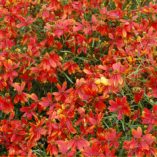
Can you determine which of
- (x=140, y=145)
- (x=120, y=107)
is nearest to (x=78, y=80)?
(x=120, y=107)

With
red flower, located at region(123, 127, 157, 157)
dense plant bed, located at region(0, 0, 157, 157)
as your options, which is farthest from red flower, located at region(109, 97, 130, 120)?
red flower, located at region(123, 127, 157, 157)

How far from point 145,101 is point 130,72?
5.9 inches

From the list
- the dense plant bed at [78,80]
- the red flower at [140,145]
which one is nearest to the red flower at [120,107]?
the dense plant bed at [78,80]

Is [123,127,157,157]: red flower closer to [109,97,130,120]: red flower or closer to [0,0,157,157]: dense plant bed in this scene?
[0,0,157,157]: dense plant bed

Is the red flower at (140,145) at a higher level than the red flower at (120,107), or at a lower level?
lower

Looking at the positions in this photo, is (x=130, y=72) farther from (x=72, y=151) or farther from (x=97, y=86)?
(x=72, y=151)

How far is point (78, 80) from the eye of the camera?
1.86 meters

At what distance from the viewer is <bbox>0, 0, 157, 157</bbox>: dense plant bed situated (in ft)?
5.67

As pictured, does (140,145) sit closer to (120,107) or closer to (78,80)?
(120,107)

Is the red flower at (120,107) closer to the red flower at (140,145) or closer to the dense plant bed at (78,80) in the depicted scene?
the dense plant bed at (78,80)

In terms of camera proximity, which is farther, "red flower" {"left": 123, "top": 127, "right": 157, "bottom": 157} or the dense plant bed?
the dense plant bed

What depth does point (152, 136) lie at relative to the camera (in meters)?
1.65

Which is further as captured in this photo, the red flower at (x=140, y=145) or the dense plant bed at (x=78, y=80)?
the dense plant bed at (x=78, y=80)

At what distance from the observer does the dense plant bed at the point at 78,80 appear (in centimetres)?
173
